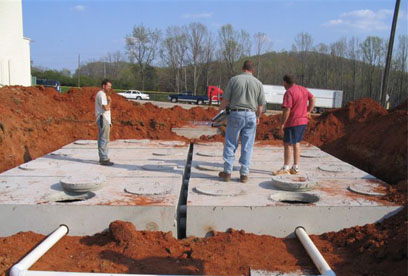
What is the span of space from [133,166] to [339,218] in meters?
3.91

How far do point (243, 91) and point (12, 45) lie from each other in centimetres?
1843

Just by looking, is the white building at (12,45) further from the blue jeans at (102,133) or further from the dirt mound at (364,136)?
the blue jeans at (102,133)

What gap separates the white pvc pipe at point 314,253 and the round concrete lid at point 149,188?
191 centimetres

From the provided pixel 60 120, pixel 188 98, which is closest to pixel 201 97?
pixel 188 98

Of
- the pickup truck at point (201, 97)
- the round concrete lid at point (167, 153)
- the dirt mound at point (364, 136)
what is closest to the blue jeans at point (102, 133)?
the round concrete lid at point (167, 153)

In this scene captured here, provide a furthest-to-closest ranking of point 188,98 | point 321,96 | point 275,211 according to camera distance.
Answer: point 188,98, point 321,96, point 275,211

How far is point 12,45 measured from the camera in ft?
63.4

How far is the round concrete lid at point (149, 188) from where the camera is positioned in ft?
16.4

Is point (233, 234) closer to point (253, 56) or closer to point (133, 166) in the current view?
point (133, 166)

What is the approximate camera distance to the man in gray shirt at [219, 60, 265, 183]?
5352 millimetres

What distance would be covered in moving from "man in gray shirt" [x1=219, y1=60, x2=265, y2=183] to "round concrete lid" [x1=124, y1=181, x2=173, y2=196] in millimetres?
1067

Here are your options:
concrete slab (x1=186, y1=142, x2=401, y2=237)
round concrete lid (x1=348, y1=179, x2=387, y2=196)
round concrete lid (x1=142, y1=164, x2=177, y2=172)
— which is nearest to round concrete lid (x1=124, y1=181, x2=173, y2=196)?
concrete slab (x1=186, y1=142, x2=401, y2=237)

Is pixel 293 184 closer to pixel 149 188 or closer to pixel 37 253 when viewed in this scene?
pixel 149 188

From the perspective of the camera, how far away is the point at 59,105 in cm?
1332
